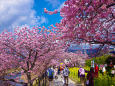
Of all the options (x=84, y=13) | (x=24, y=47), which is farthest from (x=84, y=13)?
(x=24, y=47)

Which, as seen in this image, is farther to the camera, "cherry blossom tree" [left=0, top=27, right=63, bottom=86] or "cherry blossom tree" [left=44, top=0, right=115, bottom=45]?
"cherry blossom tree" [left=0, top=27, right=63, bottom=86]

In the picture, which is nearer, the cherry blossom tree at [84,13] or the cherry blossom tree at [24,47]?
the cherry blossom tree at [84,13]

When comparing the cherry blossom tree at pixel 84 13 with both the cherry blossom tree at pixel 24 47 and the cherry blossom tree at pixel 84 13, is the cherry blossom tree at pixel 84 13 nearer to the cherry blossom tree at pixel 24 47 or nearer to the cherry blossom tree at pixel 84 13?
the cherry blossom tree at pixel 84 13

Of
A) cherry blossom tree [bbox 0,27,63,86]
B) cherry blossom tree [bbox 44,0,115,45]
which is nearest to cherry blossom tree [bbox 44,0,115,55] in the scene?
cherry blossom tree [bbox 44,0,115,45]

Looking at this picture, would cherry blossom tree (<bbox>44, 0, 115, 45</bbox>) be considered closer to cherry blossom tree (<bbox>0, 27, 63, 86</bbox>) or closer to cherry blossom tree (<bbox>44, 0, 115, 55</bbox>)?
cherry blossom tree (<bbox>44, 0, 115, 55</bbox>)

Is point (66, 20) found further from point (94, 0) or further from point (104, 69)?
point (104, 69)

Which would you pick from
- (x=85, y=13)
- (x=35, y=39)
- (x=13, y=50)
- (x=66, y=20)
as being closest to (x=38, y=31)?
(x=35, y=39)

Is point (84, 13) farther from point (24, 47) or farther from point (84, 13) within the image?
point (24, 47)

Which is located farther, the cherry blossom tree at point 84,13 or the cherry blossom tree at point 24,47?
the cherry blossom tree at point 24,47

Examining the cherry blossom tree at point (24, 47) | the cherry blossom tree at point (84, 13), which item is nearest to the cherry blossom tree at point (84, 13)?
the cherry blossom tree at point (84, 13)

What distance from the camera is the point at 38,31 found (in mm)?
8484

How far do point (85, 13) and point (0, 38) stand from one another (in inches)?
→ 236

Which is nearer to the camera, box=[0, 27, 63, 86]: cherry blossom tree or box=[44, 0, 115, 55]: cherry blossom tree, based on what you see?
box=[44, 0, 115, 55]: cherry blossom tree

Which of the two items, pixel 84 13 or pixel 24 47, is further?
pixel 24 47
